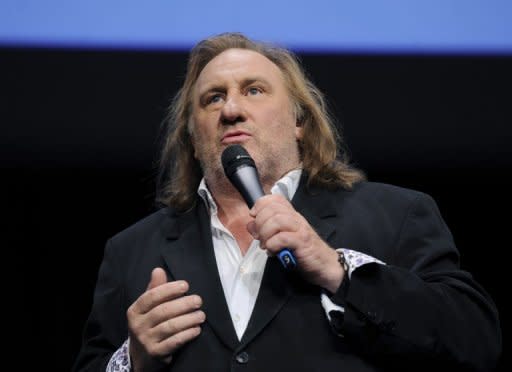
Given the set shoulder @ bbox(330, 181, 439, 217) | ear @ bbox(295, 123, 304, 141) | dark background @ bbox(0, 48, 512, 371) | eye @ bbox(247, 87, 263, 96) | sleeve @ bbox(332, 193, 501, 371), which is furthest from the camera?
dark background @ bbox(0, 48, 512, 371)

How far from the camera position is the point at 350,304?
1.57 meters

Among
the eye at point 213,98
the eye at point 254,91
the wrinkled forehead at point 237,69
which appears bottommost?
the eye at point 213,98

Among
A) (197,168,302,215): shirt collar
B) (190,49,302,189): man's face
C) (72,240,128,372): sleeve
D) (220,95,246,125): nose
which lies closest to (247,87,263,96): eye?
(190,49,302,189): man's face

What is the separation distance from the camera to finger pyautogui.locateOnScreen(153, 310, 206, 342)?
5.41ft

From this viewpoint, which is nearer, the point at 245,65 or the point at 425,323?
the point at 425,323

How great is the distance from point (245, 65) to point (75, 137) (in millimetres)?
804

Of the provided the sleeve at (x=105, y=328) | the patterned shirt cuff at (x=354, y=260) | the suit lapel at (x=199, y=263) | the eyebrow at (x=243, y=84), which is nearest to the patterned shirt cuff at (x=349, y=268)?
the patterned shirt cuff at (x=354, y=260)

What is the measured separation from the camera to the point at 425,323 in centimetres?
159

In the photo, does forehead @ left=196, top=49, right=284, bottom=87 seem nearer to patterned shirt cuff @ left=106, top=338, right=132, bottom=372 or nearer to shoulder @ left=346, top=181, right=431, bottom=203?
shoulder @ left=346, top=181, right=431, bottom=203

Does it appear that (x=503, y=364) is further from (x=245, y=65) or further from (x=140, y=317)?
(x=140, y=317)

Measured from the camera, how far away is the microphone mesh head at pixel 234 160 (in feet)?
5.61

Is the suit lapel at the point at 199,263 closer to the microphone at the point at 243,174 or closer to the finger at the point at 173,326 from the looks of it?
the finger at the point at 173,326

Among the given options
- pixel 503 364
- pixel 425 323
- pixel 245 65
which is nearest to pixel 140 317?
pixel 425 323

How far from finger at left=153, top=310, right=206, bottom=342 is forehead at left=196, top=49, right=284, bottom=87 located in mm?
785
